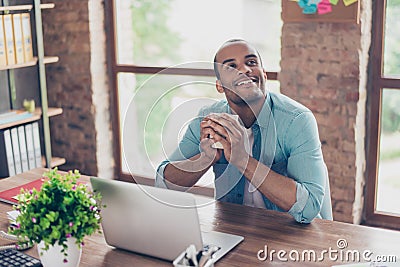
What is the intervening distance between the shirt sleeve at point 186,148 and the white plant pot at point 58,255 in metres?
0.38

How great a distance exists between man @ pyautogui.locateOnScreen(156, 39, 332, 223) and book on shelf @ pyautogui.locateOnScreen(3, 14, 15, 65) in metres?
2.00

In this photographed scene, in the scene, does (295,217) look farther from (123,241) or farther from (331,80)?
(331,80)

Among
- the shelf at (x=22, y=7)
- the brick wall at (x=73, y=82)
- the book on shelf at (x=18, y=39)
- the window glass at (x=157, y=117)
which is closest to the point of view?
the window glass at (x=157, y=117)

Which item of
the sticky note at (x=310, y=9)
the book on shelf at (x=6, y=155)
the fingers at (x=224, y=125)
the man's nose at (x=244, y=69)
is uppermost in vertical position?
the sticky note at (x=310, y=9)

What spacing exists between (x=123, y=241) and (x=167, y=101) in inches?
17.4

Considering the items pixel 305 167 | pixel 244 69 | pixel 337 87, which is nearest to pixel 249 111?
pixel 244 69

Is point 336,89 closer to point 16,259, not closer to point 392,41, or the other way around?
point 392,41

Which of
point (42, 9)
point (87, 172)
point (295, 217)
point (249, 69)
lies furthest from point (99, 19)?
point (295, 217)

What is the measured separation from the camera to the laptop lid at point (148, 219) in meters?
1.58

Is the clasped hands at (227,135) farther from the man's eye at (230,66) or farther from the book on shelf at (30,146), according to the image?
the book on shelf at (30,146)

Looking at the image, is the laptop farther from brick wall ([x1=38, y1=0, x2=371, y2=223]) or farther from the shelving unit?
the shelving unit

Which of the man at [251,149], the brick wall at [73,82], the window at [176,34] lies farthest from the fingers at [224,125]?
the brick wall at [73,82]

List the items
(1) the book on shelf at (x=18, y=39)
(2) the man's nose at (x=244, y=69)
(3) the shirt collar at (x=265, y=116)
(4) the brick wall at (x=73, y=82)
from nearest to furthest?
(2) the man's nose at (x=244, y=69) < (3) the shirt collar at (x=265, y=116) < (1) the book on shelf at (x=18, y=39) < (4) the brick wall at (x=73, y=82)

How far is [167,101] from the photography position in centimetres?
184
